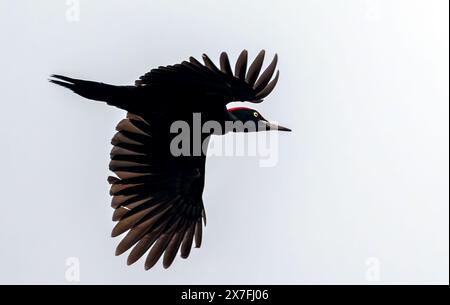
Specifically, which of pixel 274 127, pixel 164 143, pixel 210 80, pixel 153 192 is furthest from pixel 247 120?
pixel 153 192

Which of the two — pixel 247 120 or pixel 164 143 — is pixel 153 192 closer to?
pixel 164 143

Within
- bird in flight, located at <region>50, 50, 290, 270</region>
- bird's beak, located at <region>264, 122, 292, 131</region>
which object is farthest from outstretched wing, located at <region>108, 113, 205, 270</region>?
bird's beak, located at <region>264, 122, 292, 131</region>

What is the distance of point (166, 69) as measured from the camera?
8.66 metres

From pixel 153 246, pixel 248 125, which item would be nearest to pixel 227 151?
pixel 248 125

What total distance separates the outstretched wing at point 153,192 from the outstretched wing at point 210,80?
563 mm

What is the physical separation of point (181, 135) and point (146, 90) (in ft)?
2.67

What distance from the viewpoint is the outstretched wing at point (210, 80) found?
8695mm

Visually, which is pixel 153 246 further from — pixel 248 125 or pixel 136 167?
pixel 248 125

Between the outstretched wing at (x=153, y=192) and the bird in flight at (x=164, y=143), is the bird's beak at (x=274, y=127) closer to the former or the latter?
the bird in flight at (x=164, y=143)

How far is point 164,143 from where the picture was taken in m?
9.73

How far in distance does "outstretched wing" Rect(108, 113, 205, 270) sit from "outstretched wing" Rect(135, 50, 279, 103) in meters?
0.56

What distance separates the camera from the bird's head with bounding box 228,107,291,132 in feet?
31.7

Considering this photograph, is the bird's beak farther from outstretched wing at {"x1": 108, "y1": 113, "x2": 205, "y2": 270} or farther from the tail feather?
the tail feather

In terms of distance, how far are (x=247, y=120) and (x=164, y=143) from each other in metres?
0.97
